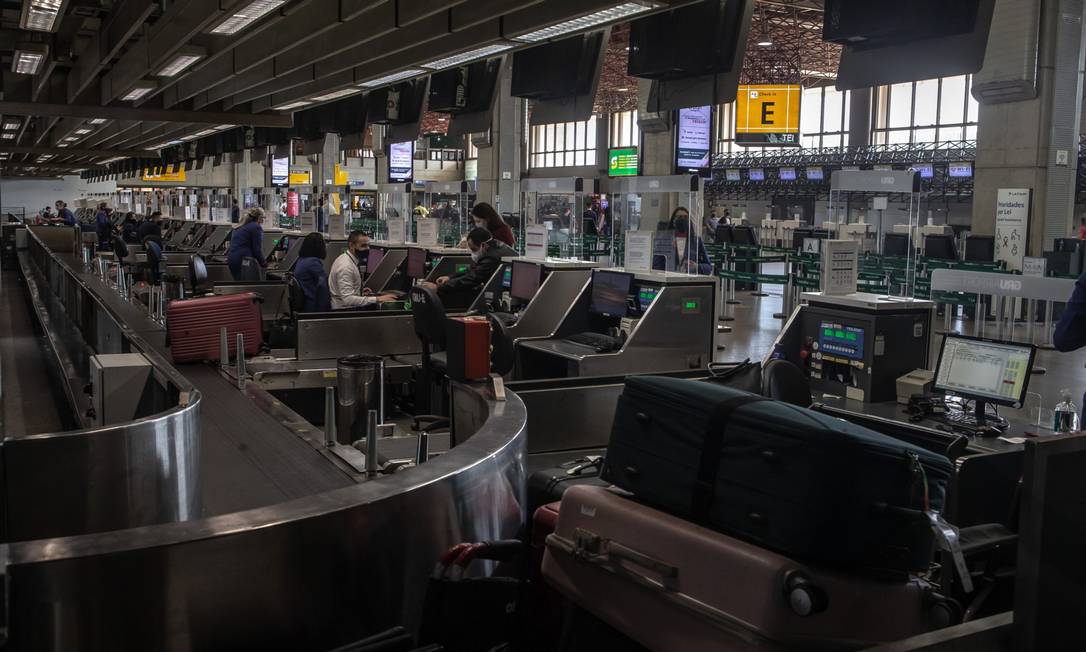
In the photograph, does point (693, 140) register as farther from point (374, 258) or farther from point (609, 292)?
point (609, 292)

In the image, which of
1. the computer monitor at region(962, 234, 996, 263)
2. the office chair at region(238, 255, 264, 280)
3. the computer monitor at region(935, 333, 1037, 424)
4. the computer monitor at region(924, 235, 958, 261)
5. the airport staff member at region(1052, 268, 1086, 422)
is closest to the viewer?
the computer monitor at region(935, 333, 1037, 424)

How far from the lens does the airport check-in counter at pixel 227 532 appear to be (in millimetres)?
1801

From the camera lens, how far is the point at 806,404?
4.06 meters

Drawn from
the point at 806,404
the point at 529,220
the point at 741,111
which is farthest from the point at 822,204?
the point at 806,404

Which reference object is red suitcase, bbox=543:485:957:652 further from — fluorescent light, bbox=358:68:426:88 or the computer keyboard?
fluorescent light, bbox=358:68:426:88

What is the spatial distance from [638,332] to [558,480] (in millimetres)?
3048

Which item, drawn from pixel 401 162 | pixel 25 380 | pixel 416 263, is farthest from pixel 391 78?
pixel 401 162

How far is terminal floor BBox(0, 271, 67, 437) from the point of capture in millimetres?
8094

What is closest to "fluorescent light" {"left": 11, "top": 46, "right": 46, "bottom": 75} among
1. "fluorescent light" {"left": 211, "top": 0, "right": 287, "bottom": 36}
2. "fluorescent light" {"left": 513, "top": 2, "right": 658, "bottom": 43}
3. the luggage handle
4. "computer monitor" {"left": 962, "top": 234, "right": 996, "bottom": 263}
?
"fluorescent light" {"left": 211, "top": 0, "right": 287, "bottom": 36}

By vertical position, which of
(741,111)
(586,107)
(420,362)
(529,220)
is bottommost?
(420,362)

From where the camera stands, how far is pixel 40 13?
247 inches

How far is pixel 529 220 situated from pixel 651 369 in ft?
20.7

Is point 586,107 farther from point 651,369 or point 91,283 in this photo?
point 91,283

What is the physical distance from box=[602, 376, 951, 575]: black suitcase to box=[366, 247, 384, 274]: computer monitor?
924 cm
